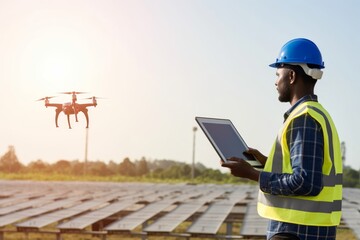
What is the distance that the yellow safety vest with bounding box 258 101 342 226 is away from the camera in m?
4.27

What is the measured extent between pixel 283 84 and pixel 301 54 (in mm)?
204

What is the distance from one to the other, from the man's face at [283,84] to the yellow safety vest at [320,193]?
0.49 ft

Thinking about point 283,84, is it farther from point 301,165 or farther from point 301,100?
point 301,165

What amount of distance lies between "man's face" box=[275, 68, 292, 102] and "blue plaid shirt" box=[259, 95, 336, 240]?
0.27 metres

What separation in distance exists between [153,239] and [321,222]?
20.5 m

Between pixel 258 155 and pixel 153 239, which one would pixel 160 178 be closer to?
pixel 153 239

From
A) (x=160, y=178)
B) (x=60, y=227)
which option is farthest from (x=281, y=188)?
(x=160, y=178)

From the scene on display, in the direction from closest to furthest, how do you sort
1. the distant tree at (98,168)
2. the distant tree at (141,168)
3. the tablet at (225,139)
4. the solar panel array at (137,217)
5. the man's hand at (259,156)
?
1. the tablet at (225,139)
2. the man's hand at (259,156)
3. the solar panel array at (137,217)
4. the distant tree at (98,168)
5. the distant tree at (141,168)

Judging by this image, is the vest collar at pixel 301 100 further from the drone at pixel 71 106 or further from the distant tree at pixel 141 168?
the distant tree at pixel 141 168

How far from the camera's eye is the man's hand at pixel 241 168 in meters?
4.38

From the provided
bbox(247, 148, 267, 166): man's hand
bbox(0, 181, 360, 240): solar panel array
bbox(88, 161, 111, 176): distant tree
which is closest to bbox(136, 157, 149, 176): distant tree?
bbox(88, 161, 111, 176): distant tree

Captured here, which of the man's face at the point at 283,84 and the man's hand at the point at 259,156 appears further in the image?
the man's hand at the point at 259,156

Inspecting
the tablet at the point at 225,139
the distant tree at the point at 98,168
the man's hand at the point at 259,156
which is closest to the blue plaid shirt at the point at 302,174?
the tablet at the point at 225,139

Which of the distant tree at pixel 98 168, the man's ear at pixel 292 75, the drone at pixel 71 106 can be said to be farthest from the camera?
the distant tree at pixel 98 168
